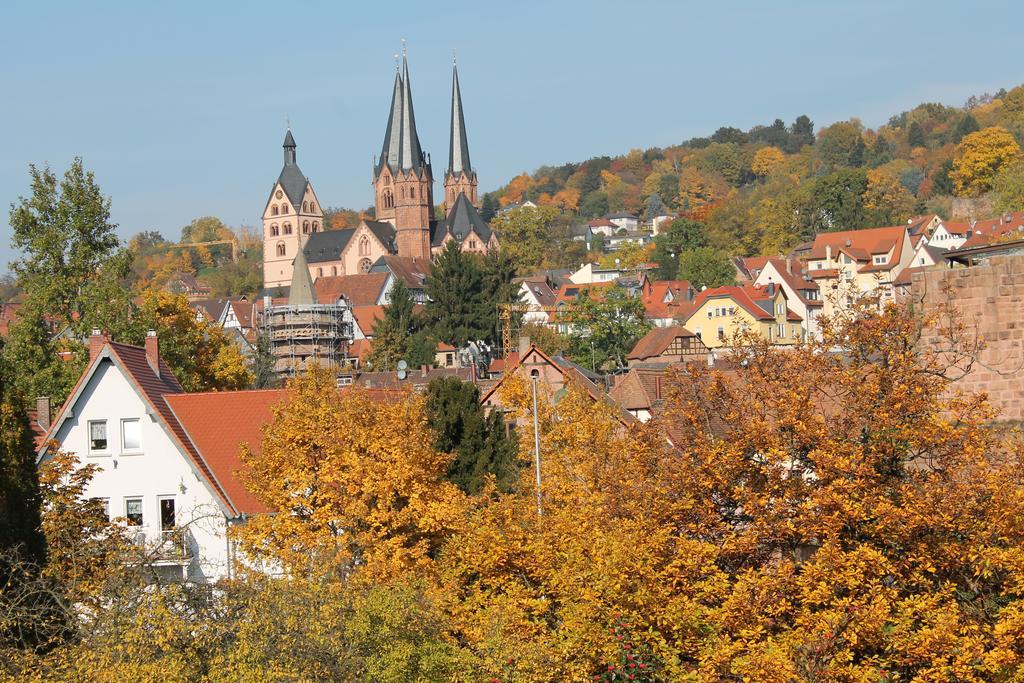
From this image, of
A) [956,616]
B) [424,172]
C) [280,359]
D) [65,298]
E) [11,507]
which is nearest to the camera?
[956,616]

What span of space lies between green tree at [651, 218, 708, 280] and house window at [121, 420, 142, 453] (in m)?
132

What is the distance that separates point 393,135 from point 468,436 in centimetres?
14025

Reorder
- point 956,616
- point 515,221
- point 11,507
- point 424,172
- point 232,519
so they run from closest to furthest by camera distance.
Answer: point 956,616
point 11,507
point 232,519
point 424,172
point 515,221

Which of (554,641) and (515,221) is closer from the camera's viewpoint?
(554,641)

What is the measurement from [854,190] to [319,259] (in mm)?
69876

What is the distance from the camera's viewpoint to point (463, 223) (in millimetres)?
182000

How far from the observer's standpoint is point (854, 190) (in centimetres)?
15988

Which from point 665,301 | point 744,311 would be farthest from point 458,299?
point 665,301

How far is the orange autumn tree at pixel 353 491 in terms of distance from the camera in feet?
93.8

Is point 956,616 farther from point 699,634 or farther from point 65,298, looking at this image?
point 65,298

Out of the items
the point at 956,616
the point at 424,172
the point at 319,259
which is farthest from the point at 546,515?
the point at 319,259

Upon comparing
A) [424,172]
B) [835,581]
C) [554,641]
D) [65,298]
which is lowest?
[554,641]

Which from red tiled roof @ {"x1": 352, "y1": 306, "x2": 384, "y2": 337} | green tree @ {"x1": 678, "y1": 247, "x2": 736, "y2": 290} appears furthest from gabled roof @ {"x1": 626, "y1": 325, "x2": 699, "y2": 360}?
red tiled roof @ {"x1": 352, "y1": 306, "x2": 384, "y2": 337}

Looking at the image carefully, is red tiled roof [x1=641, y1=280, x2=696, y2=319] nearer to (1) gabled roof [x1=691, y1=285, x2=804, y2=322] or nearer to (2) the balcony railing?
(1) gabled roof [x1=691, y1=285, x2=804, y2=322]
